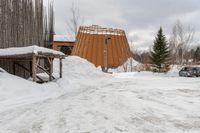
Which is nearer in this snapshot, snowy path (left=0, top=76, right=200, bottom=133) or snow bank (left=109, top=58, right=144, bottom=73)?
snowy path (left=0, top=76, right=200, bottom=133)

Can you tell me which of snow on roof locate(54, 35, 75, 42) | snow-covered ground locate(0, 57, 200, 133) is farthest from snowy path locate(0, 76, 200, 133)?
snow on roof locate(54, 35, 75, 42)

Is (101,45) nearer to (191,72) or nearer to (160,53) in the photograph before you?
(160,53)

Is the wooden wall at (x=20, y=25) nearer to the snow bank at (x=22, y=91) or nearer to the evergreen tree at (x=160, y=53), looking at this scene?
the snow bank at (x=22, y=91)

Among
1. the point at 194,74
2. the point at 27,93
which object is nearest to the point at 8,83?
the point at 27,93

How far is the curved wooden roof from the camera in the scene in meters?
32.7

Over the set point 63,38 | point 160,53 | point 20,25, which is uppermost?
point 63,38

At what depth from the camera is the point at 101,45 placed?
33781 mm

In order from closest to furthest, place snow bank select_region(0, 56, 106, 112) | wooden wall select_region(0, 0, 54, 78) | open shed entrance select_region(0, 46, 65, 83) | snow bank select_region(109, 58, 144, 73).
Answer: snow bank select_region(0, 56, 106, 112) → open shed entrance select_region(0, 46, 65, 83) → wooden wall select_region(0, 0, 54, 78) → snow bank select_region(109, 58, 144, 73)

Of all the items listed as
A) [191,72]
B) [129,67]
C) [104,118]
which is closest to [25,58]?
[104,118]

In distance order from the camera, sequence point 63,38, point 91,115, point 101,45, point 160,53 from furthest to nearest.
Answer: point 101,45
point 63,38
point 160,53
point 91,115

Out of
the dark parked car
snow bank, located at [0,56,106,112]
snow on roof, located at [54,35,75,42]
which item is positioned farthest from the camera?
snow on roof, located at [54,35,75,42]

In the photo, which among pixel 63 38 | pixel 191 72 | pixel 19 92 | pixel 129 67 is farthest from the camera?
pixel 129 67

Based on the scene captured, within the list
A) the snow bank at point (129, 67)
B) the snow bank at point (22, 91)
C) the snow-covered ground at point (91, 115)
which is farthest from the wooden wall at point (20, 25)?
the snow bank at point (129, 67)

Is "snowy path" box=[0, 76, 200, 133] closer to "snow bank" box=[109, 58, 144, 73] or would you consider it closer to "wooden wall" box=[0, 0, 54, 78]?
"wooden wall" box=[0, 0, 54, 78]
